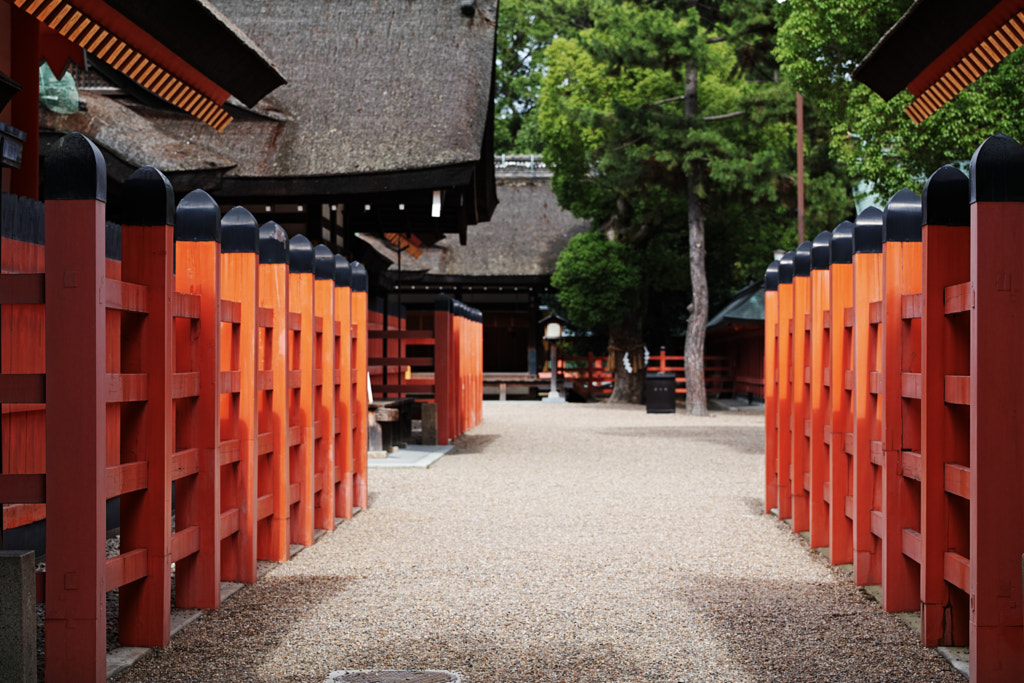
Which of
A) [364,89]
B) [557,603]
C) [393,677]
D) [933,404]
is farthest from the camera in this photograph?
[364,89]

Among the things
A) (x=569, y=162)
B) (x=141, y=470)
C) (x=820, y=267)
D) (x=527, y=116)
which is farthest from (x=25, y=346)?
(x=527, y=116)

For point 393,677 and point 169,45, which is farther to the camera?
point 169,45

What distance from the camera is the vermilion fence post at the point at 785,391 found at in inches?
245

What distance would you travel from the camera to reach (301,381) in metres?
5.34

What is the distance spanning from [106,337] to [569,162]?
64.3 ft

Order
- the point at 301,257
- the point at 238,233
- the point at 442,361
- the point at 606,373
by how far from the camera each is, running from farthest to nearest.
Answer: the point at 606,373 < the point at 442,361 < the point at 301,257 < the point at 238,233

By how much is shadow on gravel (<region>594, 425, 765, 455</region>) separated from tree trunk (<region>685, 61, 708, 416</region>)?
3.47 meters

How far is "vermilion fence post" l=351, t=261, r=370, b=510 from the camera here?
6.87m

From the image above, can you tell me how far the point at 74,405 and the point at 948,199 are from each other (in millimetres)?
2862

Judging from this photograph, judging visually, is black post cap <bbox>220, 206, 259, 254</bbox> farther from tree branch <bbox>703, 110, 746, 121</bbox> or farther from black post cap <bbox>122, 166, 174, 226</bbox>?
tree branch <bbox>703, 110, 746, 121</bbox>

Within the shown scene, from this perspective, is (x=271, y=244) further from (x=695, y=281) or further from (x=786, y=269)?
(x=695, y=281)

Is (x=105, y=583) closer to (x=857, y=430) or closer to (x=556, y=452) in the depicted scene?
(x=857, y=430)

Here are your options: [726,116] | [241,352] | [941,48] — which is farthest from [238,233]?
[726,116]

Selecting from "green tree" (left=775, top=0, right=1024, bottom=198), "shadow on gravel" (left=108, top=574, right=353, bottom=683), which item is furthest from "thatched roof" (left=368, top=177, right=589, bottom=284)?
"shadow on gravel" (left=108, top=574, right=353, bottom=683)
